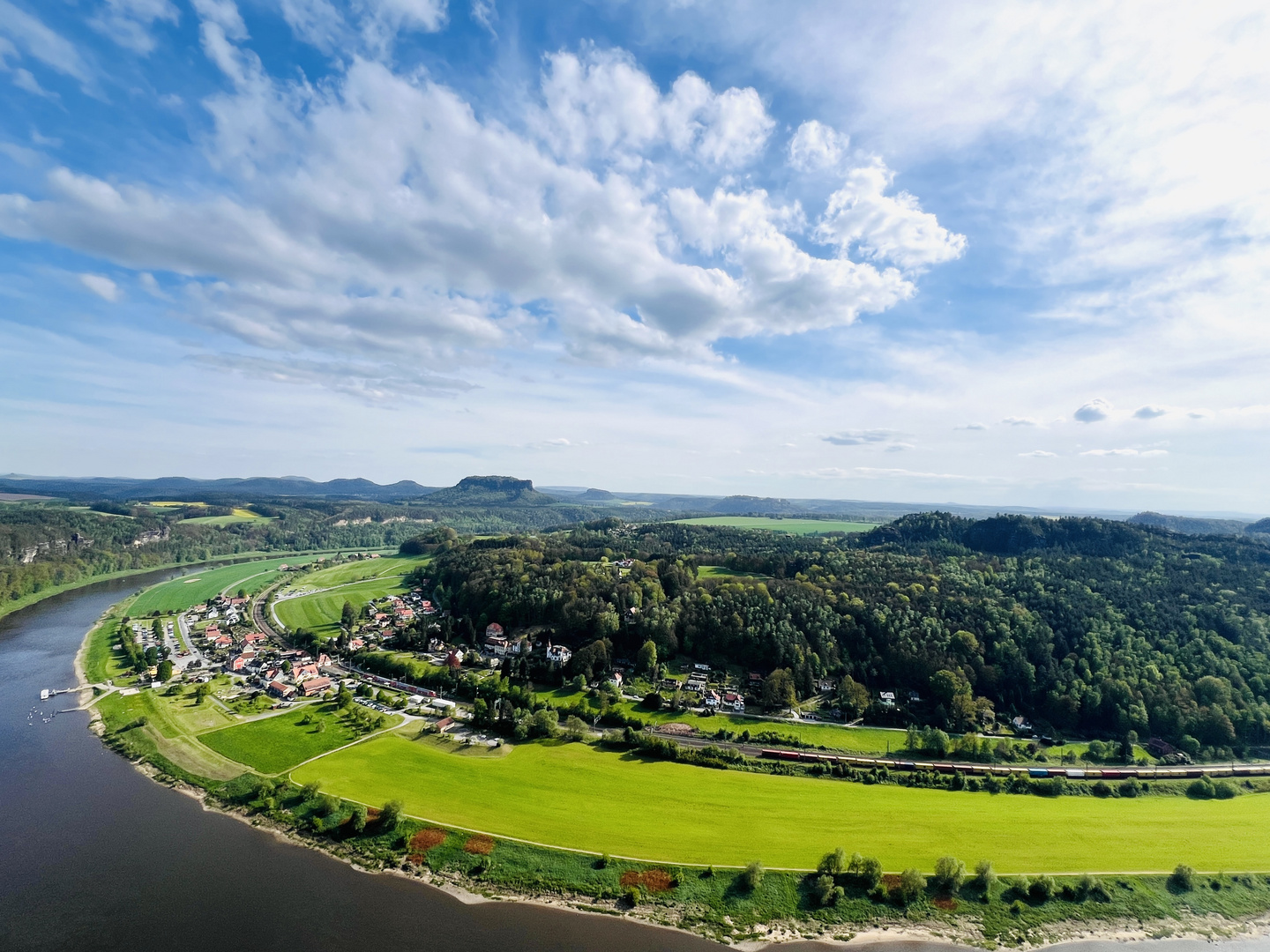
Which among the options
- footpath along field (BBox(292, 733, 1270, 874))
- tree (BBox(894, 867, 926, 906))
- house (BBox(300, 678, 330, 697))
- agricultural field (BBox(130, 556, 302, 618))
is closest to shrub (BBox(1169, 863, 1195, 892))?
footpath along field (BBox(292, 733, 1270, 874))

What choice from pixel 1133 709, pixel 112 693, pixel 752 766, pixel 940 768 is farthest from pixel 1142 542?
pixel 112 693

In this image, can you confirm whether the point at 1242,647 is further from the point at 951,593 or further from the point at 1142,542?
the point at 1142,542

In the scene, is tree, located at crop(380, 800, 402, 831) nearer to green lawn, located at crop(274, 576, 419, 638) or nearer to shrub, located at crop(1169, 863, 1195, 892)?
shrub, located at crop(1169, 863, 1195, 892)

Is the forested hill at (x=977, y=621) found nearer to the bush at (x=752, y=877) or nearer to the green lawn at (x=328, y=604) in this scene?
the green lawn at (x=328, y=604)

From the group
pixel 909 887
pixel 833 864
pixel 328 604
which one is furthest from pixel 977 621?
pixel 328 604

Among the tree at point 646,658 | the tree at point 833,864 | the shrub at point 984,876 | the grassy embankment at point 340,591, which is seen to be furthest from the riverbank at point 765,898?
the grassy embankment at point 340,591
